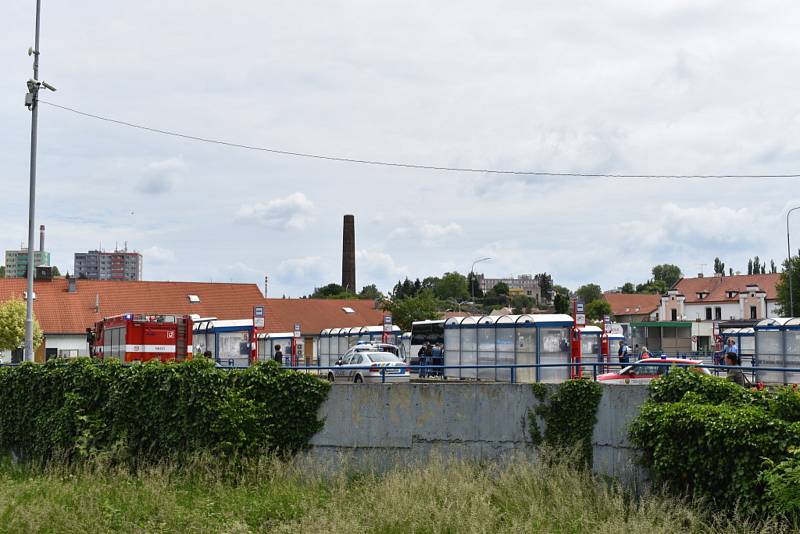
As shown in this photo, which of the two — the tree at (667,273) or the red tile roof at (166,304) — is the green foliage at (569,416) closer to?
the red tile roof at (166,304)

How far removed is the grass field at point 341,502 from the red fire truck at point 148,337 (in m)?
16.1

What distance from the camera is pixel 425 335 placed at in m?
48.9

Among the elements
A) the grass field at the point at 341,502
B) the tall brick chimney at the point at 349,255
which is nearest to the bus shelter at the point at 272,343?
the grass field at the point at 341,502

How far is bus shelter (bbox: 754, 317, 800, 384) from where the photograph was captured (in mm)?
29359

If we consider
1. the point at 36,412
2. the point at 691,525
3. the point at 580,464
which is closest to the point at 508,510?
the point at 580,464

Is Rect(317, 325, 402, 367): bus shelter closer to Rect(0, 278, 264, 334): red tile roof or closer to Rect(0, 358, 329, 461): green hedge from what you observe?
Rect(0, 278, 264, 334): red tile roof

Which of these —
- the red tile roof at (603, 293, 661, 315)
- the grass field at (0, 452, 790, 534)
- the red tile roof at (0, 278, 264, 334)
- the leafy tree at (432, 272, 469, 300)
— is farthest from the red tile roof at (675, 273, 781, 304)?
the grass field at (0, 452, 790, 534)

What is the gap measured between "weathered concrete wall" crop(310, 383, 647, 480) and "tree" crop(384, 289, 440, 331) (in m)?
49.1

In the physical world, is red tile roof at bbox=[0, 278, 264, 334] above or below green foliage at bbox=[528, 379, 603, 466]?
above

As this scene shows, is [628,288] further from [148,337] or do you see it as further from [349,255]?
[148,337]

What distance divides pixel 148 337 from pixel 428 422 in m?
19.7

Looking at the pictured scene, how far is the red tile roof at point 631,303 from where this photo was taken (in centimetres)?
12638

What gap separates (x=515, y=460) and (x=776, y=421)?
556 centimetres

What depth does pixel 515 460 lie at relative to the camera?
673 inches
